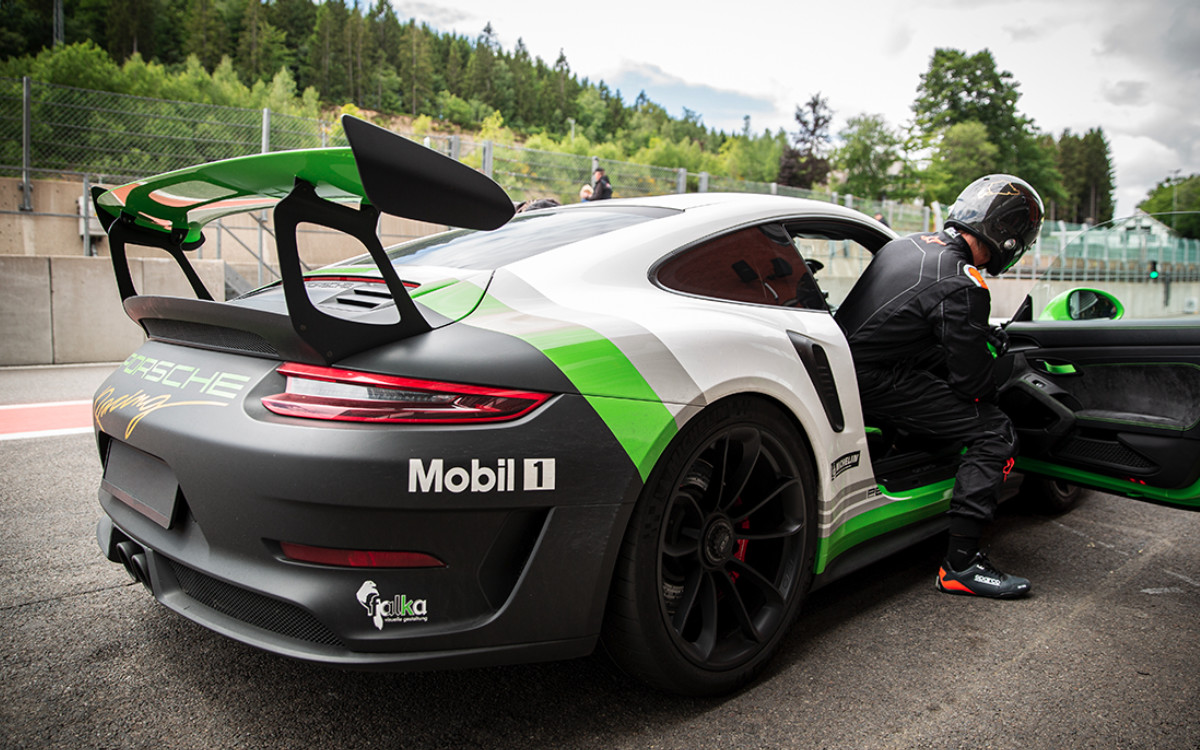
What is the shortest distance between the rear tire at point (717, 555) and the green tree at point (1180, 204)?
257cm

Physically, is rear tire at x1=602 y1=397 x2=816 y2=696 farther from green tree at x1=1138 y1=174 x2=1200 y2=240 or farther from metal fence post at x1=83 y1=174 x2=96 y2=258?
metal fence post at x1=83 y1=174 x2=96 y2=258

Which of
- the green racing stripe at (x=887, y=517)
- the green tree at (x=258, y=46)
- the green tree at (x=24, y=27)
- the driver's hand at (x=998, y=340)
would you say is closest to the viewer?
the green racing stripe at (x=887, y=517)

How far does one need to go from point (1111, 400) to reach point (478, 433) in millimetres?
2808

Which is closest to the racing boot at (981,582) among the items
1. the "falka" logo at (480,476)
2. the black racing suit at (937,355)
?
the black racing suit at (937,355)

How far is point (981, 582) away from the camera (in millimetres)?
2721

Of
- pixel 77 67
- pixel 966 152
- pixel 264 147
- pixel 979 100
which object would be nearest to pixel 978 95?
pixel 979 100

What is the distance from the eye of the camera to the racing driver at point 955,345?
8.92 ft

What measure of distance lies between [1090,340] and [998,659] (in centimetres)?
158

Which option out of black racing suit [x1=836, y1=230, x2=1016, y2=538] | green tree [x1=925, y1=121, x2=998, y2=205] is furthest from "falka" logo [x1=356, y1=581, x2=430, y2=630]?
green tree [x1=925, y1=121, x2=998, y2=205]

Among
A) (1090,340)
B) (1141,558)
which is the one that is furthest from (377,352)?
(1141,558)

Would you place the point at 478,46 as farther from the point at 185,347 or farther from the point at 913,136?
the point at 185,347

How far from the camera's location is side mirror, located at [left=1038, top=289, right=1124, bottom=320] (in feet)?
11.3

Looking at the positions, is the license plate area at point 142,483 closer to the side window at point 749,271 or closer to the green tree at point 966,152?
the side window at point 749,271

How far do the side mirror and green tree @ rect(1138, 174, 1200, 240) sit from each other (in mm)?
453
